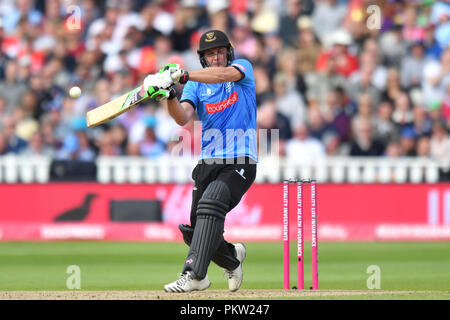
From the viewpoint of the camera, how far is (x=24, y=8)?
1748 cm

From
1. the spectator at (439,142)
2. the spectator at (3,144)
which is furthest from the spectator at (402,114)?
the spectator at (3,144)

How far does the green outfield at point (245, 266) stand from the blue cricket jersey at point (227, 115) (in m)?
1.33

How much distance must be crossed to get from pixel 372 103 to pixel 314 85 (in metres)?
0.94

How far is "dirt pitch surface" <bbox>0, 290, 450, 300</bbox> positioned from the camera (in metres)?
7.59

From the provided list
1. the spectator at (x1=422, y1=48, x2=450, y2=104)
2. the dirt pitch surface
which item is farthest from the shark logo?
the spectator at (x1=422, y1=48, x2=450, y2=104)

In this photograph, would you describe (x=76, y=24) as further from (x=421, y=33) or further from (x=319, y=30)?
(x=421, y=33)

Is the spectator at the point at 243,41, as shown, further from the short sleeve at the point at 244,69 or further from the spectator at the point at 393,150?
the short sleeve at the point at 244,69

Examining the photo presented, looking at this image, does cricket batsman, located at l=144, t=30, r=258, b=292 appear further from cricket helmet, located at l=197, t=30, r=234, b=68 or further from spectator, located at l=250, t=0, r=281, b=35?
spectator, located at l=250, t=0, r=281, b=35

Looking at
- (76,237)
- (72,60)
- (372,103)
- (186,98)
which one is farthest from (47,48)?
(186,98)

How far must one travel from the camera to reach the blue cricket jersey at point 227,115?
795 cm

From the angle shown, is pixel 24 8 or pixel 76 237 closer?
pixel 76 237

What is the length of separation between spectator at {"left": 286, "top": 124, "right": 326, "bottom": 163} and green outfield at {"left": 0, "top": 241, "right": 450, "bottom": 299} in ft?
5.25

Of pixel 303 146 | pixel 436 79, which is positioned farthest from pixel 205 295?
A: pixel 436 79
